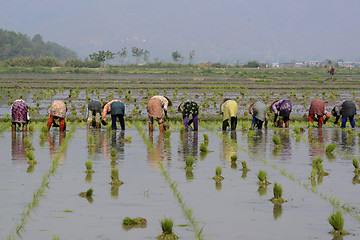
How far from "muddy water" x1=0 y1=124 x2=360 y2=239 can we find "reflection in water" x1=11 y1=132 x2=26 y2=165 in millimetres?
23

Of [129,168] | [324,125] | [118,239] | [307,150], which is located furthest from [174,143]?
[118,239]

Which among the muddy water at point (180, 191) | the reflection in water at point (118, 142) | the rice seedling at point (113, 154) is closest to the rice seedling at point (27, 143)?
the muddy water at point (180, 191)

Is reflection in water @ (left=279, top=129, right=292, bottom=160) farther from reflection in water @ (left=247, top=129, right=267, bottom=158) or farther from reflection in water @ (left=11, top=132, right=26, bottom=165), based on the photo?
reflection in water @ (left=11, top=132, right=26, bottom=165)

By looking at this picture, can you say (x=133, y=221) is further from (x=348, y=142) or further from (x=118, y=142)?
(x=348, y=142)

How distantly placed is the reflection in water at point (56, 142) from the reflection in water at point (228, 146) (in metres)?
3.59

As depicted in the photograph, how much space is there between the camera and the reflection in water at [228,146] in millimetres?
14930

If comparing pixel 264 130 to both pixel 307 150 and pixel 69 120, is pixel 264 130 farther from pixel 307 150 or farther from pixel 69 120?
pixel 69 120

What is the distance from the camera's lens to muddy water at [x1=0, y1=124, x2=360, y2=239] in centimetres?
808

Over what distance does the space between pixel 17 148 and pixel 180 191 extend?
673 cm

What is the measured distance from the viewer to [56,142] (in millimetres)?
17406

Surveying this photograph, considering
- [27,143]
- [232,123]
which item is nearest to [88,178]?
[27,143]

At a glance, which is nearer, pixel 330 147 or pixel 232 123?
pixel 330 147

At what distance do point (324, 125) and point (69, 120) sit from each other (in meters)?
9.34

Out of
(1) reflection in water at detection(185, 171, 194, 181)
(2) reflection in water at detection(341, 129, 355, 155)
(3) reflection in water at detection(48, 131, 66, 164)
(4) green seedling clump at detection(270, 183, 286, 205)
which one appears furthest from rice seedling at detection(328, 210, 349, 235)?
(2) reflection in water at detection(341, 129, 355, 155)
